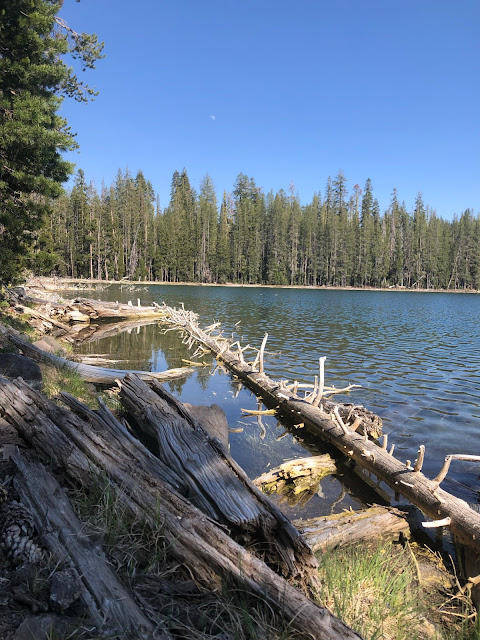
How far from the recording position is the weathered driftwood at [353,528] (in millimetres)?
3941

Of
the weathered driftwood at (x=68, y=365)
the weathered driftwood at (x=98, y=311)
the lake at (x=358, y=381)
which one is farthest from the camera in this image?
the weathered driftwood at (x=98, y=311)

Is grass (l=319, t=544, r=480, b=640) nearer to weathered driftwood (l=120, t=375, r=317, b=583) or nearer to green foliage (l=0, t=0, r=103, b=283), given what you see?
weathered driftwood (l=120, t=375, r=317, b=583)

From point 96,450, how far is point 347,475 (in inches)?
170

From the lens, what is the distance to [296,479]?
5.88m

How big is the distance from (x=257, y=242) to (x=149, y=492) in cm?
8489

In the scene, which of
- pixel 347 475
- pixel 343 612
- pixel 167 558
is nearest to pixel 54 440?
pixel 167 558

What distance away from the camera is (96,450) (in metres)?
3.21

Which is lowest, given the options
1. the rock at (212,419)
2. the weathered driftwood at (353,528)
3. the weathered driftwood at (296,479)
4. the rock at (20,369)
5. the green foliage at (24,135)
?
the weathered driftwood at (296,479)

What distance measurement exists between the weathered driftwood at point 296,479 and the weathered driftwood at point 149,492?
2735 mm

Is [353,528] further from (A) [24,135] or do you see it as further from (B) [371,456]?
(A) [24,135]

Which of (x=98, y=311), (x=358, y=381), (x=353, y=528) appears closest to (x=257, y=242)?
(x=98, y=311)

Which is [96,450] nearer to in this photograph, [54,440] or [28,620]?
[54,440]

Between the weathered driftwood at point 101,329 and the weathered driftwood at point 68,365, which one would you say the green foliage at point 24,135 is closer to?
the weathered driftwood at point 68,365

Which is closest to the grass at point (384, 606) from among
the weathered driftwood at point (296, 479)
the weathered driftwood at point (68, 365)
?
the weathered driftwood at point (296, 479)
